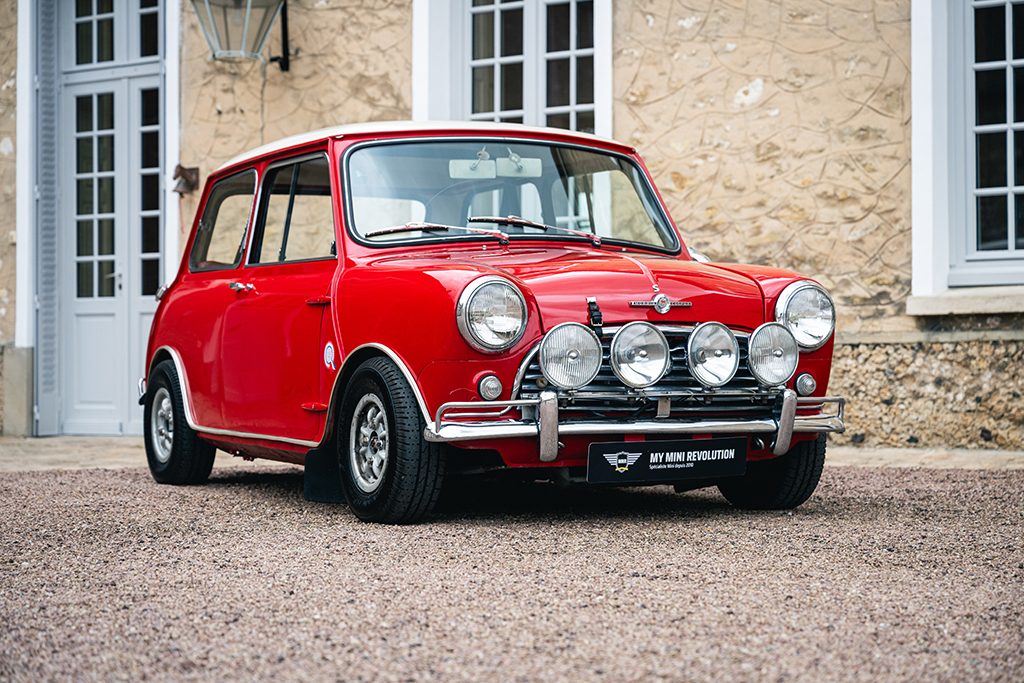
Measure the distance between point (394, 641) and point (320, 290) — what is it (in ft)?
8.52

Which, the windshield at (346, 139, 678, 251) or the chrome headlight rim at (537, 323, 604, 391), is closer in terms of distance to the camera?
the chrome headlight rim at (537, 323, 604, 391)

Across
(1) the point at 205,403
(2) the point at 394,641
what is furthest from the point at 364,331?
(2) the point at 394,641

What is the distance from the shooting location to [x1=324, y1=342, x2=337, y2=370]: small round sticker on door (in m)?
5.64

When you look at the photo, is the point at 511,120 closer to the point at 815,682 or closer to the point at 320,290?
the point at 320,290

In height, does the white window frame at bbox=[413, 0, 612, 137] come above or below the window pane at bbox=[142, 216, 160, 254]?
above

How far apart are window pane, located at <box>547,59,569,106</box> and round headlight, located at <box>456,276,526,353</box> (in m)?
5.85

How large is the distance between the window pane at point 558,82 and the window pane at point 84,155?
160 inches

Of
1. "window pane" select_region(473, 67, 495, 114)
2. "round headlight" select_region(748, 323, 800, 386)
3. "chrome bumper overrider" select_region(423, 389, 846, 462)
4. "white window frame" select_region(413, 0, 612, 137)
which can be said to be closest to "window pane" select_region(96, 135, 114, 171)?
"white window frame" select_region(413, 0, 612, 137)

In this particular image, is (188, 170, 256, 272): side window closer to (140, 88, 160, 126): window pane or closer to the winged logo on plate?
the winged logo on plate

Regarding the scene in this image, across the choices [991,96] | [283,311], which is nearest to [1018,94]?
[991,96]

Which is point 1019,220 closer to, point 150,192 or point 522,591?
point 522,591

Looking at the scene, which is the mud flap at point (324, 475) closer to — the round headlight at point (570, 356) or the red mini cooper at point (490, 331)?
the red mini cooper at point (490, 331)

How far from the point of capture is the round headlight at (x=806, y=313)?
17.8 ft

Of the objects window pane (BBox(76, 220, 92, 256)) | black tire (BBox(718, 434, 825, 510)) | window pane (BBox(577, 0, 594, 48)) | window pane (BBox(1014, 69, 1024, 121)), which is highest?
window pane (BBox(577, 0, 594, 48))
